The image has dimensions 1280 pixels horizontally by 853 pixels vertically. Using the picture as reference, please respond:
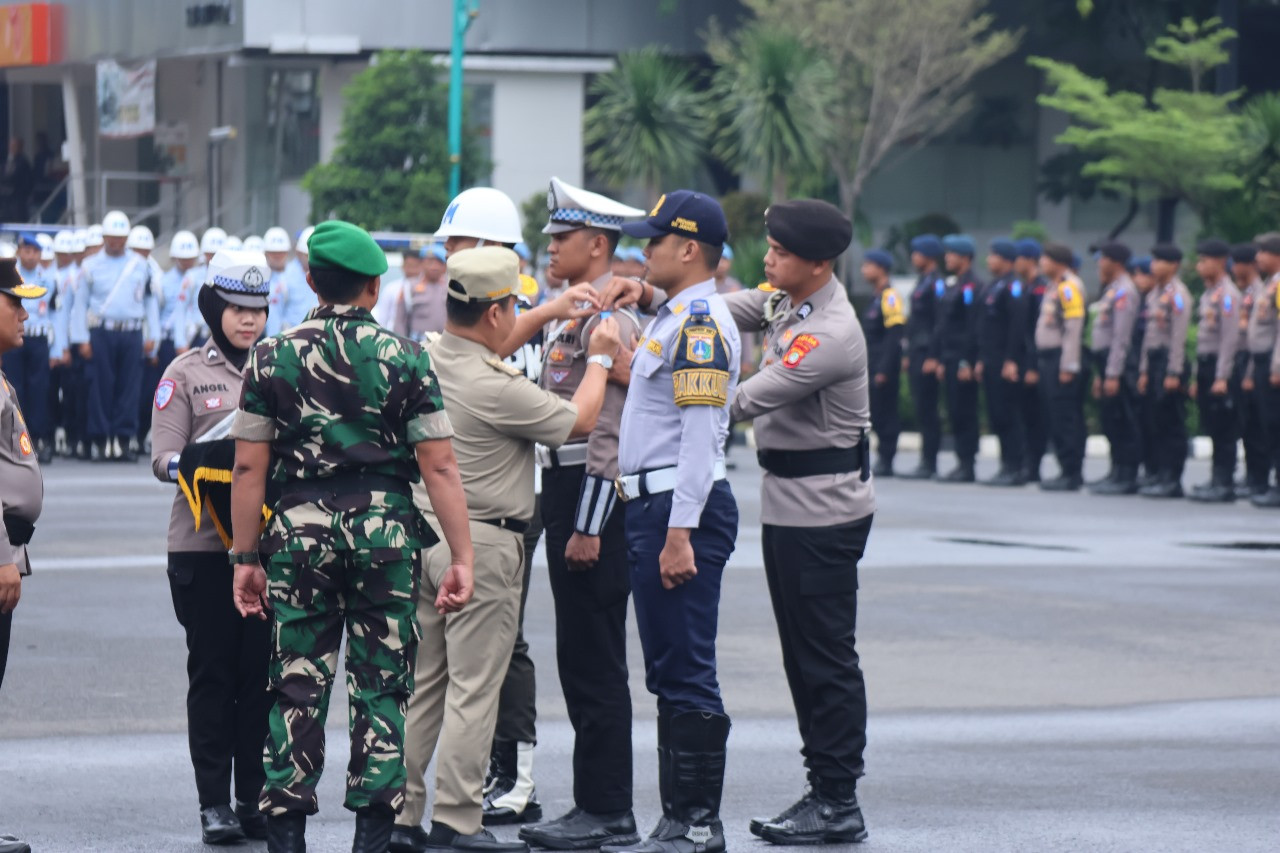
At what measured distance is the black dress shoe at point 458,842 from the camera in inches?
255

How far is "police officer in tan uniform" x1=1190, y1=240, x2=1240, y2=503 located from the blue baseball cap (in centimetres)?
1202

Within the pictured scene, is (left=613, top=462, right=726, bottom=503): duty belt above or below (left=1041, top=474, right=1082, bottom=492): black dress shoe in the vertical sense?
above

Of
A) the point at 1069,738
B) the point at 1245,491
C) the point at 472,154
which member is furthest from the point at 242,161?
the point at 1069,738

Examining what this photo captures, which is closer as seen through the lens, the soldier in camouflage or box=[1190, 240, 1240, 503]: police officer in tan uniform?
the soldier in camouflage

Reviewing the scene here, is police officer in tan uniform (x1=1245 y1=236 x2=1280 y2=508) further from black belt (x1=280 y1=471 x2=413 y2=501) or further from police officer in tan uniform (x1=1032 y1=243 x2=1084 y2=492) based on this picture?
black belt (x1=280 y1=471 x2=413 y2=501)

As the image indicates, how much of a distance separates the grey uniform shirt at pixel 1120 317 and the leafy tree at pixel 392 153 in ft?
61.4

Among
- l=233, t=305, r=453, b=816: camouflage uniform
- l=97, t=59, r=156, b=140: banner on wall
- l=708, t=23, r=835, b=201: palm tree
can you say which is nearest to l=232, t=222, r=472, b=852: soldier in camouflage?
l=233, t=305, r=453, b=816: camouflage uniform

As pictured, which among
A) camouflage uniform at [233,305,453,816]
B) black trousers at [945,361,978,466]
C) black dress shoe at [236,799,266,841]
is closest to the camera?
camouflage uniform at [233,305,453,816]

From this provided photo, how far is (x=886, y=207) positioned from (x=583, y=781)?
38410mm

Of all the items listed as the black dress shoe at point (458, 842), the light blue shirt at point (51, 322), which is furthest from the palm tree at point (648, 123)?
the black dress shoe at point (458, 842)

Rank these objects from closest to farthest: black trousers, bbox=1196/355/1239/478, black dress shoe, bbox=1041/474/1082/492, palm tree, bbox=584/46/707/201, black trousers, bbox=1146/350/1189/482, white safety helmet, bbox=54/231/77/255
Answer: black trousers, bbox=1196/355/1239/478, black trousers, bbox=1146/350/1189/482, black dress shoe, bbox=1041/474/1082/492, white safety helmet, bbox=54/231/77/255, palm tree, bbox=584/46/707/201

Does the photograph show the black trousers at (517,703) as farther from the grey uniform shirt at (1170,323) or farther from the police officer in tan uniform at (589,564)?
the grey uniform shirt at (1170,323)

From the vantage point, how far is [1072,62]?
40312 millimetres

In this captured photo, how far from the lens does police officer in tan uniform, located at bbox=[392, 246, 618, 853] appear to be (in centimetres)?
649
